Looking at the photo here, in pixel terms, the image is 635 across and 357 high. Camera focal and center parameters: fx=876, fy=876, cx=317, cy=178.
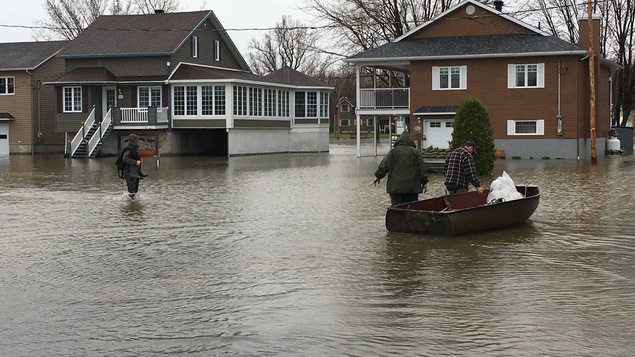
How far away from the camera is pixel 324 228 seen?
15633mm

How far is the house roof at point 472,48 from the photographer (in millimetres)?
41103

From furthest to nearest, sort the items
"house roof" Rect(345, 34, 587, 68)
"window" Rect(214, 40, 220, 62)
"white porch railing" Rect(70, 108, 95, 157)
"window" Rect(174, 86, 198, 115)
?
"window" Rect(214, 40, 220, 62) → "window" Rect(174, 86, 198, 115) → "white porch railing" Rect(70, 108, 95, 157) → "house roof" Rect(345, 34, 587, 68)

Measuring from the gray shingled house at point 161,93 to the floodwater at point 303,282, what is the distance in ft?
90.9

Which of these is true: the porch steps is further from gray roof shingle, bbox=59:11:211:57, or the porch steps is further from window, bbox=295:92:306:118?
window, bbox=295:92:306:118

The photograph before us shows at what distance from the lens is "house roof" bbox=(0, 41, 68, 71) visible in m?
53.6

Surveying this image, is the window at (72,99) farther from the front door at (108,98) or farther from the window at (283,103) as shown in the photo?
the window at (283,103)

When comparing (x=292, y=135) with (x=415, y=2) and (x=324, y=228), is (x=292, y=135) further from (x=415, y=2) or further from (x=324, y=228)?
(x=324, y=228)

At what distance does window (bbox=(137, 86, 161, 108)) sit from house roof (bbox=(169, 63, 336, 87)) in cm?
153

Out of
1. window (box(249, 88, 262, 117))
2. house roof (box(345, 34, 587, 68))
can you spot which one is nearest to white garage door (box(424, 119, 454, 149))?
house roof (box(345, 34, 587, 68))

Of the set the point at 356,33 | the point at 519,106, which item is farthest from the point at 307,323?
the point at 356,33

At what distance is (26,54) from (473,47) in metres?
29.1

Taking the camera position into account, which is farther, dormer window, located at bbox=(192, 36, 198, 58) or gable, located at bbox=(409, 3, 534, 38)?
dormer window, located at bbox=(192, 36, 198, 58)

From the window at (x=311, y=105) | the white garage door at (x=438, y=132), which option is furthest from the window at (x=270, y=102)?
the white garage door at (x=438, y=132)

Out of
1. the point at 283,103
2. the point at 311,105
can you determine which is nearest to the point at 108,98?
the point at 283,103
